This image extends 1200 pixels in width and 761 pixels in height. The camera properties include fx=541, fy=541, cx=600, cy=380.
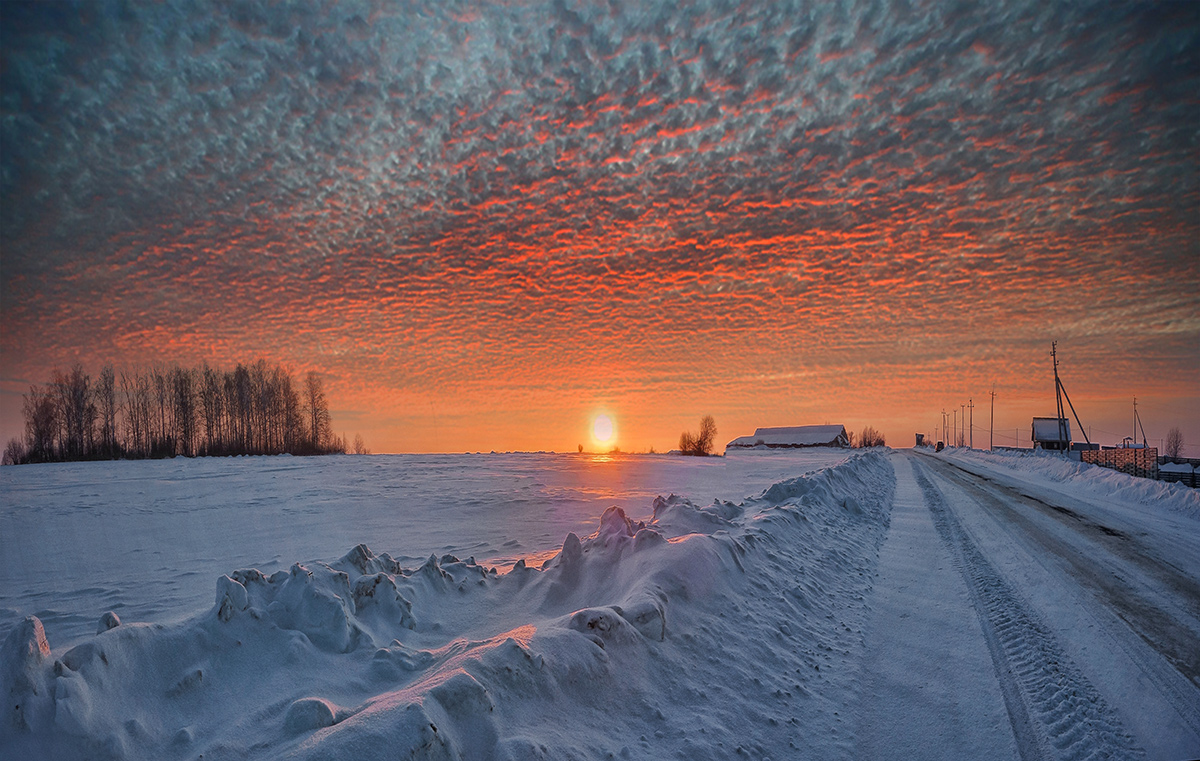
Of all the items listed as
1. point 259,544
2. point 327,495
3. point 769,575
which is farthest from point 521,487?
point 769,575

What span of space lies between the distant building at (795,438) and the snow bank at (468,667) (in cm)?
8753

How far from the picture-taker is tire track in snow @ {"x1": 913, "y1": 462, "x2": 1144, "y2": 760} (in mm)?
3373

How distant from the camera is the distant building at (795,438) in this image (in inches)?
3536

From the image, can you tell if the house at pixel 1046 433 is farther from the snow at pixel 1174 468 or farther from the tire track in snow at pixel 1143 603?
the tire track in snow at pixel 1143 603

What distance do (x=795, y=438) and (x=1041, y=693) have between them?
308ft

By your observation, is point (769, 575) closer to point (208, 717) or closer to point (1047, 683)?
point (1047, 683)

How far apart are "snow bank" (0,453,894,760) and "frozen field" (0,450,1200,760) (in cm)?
2

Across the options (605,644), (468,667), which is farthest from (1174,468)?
(468,667)

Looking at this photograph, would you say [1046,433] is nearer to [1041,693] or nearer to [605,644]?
[1041,693]

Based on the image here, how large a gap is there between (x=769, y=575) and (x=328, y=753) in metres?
4.96

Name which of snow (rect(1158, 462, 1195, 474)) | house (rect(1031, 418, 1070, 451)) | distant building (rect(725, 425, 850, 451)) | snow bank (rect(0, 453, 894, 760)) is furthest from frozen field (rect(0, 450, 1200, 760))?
house (rect(1031, 418, 1070, 451))

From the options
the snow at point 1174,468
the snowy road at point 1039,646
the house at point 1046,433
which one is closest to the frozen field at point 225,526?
the snowy road at point 1039,646

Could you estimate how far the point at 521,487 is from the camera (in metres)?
17.3

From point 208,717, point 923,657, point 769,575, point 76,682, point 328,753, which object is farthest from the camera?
point 769,575
